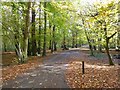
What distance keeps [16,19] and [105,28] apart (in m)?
12.1

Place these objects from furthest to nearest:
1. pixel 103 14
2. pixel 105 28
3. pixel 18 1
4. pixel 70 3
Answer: pixel 18 1
pixel 70 3
pixel 105 28
pixel 103 14

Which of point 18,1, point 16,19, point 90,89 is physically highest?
point 18,1

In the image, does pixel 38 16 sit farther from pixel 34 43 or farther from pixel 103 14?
pixel 103 14

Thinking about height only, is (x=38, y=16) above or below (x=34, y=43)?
above

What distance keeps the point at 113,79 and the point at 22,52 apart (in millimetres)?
13413

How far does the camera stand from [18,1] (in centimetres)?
2761

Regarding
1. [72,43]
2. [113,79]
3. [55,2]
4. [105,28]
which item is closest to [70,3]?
[55,2]

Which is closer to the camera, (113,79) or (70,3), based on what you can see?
(113,79)

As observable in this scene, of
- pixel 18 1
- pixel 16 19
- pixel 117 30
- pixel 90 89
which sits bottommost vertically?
pixel 90 89

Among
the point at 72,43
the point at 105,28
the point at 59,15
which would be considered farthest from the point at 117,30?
the point at 72,43

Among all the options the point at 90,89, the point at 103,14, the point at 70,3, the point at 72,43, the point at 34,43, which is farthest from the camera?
the point at 72,43

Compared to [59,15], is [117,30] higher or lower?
lower

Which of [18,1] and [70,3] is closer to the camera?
[70,3]

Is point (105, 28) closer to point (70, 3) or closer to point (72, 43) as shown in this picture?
point (70, 3)
